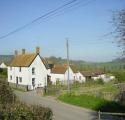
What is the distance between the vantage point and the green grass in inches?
1259

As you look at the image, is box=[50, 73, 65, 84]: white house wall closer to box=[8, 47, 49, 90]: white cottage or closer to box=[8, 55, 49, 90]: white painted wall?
box=[8, 55, 49, 90]: white painted wall

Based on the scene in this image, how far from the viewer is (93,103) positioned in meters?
35.0

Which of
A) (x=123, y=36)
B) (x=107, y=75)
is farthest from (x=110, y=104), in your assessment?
(x=107, y=75)

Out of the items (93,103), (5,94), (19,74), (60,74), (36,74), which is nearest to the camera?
(5,94)

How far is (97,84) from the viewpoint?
6294 cm

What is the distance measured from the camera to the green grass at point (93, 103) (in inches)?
1259

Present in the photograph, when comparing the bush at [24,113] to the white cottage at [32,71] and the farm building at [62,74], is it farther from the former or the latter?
the farm building at [62,74]

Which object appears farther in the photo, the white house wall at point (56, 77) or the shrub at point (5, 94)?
the white house wall at point (56, 77)

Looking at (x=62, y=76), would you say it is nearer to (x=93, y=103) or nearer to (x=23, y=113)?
(x=93, y=103)

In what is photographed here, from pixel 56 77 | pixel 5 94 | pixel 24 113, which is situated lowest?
pixel 24 113

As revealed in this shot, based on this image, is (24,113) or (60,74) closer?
(24,113)

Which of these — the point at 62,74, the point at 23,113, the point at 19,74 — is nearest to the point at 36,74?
the point at 19,74

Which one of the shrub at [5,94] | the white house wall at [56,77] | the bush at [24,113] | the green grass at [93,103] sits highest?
the white house wall at [56,77]

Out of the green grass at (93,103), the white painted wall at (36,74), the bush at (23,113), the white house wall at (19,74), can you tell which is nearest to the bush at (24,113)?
the bush at (23,113)
